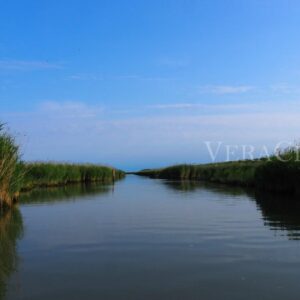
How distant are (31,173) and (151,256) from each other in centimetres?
2164

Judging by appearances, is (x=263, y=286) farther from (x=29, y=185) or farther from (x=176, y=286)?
(x=29, y=185)

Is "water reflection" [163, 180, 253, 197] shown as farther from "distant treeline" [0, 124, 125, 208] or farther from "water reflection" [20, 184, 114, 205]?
"distant treeline" [0, 124, 125, 208]

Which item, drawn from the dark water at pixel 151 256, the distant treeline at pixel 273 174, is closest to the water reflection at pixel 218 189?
the distant treeline at pixel 273 174

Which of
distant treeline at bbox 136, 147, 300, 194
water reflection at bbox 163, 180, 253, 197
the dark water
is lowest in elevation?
the dark water

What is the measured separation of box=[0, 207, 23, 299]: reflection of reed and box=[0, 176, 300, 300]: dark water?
0.05 feet

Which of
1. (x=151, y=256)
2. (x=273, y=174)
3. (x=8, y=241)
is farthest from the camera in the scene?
(x=273, y=174)

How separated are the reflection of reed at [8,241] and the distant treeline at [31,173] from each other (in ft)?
3.65

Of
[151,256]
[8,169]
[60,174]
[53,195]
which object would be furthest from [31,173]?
[151,256]

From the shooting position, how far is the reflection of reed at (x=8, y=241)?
242 inches

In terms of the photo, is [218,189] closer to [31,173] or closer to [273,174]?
[273,174]

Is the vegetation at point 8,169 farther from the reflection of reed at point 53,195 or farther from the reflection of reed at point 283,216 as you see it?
the reflection of reed at point 283,216

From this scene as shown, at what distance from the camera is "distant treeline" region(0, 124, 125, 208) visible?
14305mm

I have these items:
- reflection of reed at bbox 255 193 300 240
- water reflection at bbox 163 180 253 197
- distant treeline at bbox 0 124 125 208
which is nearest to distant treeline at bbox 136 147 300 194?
water reflection at bbox 163 180 253 197

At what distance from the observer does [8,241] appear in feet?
28.6
